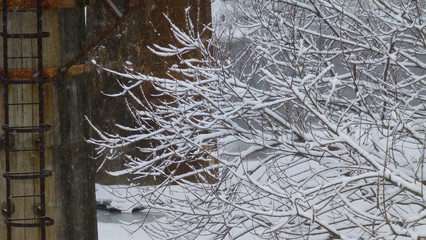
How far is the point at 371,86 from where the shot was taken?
714 cm

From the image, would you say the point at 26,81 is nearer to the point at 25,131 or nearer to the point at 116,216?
the point at 25,131

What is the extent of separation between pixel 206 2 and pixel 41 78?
7142 millimetres

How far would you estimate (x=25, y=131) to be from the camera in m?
6.13

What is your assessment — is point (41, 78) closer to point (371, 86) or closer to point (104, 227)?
point (371, 86)

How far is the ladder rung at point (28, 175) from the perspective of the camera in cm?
611

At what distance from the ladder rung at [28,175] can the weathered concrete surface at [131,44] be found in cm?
644

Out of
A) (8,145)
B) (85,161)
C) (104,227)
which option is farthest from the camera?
(104,227)

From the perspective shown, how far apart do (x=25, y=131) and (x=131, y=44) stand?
7.29 m

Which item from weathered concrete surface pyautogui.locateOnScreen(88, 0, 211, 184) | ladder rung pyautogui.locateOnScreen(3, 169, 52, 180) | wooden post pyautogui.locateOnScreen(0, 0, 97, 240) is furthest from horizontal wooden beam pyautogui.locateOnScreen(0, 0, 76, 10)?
weathered concrete surface pyautogui.locateOnScreen(88, 0, 211, 184)

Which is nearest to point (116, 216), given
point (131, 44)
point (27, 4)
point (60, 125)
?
point (131, 44)

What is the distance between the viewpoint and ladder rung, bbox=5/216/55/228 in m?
6.16

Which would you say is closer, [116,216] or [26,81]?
[26,81]

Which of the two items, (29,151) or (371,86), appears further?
(371,86)

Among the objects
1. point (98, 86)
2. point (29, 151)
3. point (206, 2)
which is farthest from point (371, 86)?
point (98, 86)
